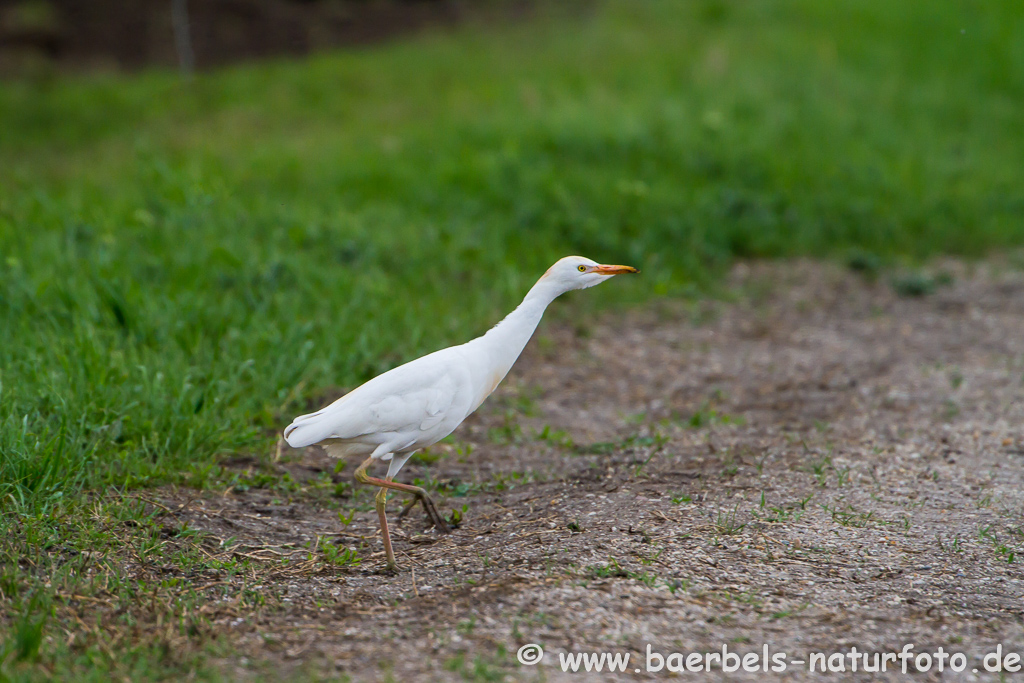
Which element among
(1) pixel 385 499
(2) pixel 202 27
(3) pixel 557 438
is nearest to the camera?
(1) pixel 385 499

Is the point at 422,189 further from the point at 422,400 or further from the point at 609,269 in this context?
the point at 422,400

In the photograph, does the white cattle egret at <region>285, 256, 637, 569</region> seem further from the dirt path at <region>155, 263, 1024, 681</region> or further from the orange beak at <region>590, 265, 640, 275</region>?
the dirt path at <region>155, 263, 1024, 681</region>

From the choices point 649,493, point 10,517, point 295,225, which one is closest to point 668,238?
point 295,225

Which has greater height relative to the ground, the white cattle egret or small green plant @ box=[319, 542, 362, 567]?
the white cattle egret

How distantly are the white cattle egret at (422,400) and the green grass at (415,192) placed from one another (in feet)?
3.64

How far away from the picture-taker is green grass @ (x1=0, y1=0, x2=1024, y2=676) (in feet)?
17.0

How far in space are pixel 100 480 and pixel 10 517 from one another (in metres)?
0.43

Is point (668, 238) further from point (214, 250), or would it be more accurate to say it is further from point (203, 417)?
point (203, 417)

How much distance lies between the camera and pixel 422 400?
401 centimetres

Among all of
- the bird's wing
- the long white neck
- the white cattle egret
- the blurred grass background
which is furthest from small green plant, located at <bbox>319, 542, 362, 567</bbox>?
the blurred grass background

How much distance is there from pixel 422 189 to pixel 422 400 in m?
5.04

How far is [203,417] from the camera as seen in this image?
16.3 ft

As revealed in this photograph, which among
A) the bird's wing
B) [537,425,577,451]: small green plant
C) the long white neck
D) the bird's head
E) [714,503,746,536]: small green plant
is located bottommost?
[714,503,746,536]: small green plant

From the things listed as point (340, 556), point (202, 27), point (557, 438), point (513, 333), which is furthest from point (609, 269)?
point (202, 27)
